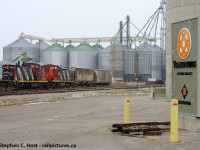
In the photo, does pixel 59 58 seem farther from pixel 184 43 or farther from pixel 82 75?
pixel 184 43

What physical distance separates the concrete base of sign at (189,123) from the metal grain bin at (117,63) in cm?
11192

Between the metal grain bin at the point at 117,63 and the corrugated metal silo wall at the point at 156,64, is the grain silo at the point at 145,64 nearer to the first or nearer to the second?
the corrugated metal silo wall at the point at 156,64

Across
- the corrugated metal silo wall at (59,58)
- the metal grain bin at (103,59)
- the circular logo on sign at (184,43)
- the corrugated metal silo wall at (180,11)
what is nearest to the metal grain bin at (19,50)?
the corrugated metal silo wall at (59,58)

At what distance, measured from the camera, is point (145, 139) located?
10672mm

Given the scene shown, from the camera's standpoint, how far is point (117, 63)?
126 metres

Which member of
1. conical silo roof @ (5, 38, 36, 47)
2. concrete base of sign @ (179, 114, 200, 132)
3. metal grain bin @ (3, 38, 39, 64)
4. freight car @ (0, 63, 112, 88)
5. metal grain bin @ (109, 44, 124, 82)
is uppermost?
conical silo roof @ (5, 38, 36, 47)

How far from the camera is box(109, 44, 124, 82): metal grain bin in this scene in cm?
12509

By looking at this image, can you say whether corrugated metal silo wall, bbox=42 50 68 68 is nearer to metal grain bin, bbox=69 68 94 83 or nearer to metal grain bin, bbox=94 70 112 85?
metal grain bin, bbox=94 70 112 85

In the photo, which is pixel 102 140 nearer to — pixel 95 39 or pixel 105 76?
pixel 105 76

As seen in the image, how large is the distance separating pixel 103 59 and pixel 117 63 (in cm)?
3493

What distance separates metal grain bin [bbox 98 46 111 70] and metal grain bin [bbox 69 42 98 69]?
3425mm

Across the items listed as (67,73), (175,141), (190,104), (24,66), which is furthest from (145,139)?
(67,73)

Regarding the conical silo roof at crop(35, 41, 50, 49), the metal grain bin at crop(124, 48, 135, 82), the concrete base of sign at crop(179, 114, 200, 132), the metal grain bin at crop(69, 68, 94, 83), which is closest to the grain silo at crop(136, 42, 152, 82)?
the metal grain bin at crop(124, 48, 135, 82)

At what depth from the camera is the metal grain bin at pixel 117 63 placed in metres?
125
